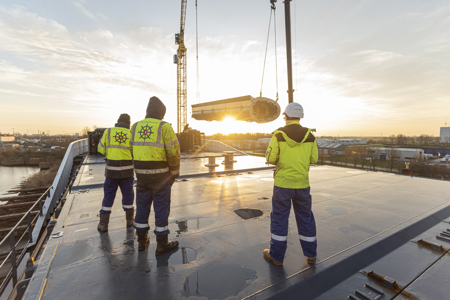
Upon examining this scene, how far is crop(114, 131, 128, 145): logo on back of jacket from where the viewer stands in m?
3.40

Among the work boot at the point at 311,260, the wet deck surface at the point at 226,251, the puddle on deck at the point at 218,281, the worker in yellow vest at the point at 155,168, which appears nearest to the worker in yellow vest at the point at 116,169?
the wet deck surface at the point at 226,251

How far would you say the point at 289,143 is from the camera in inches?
96.2

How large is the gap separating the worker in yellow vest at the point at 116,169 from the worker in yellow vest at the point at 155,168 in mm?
846

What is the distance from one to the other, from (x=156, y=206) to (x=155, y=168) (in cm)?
49

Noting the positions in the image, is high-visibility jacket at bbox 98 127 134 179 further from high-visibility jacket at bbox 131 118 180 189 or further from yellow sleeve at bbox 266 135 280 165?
yellow sleeve at bbox 266 135 280 165

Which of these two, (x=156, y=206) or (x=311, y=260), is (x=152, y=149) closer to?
(x=156, y=206)

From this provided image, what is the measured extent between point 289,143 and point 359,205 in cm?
338

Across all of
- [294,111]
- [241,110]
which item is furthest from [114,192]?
[241,110]

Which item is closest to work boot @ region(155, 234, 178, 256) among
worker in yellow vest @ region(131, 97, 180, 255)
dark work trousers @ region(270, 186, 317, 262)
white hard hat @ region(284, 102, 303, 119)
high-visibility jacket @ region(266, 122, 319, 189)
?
worker in yellow vest @ region(131, 97, 180, 255)

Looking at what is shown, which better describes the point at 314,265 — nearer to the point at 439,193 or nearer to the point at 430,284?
the point at 430,284

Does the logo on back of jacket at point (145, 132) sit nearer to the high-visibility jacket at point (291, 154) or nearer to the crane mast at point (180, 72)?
the high-visibility jacket at point (291, 154)

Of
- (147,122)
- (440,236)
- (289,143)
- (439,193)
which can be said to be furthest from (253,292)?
(439,193)

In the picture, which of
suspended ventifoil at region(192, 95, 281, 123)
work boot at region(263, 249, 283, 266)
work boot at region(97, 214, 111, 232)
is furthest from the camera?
suspended ventifoil at region(192, 95, 281, 123)

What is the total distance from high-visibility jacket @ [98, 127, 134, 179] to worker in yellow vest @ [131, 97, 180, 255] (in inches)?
33.0
